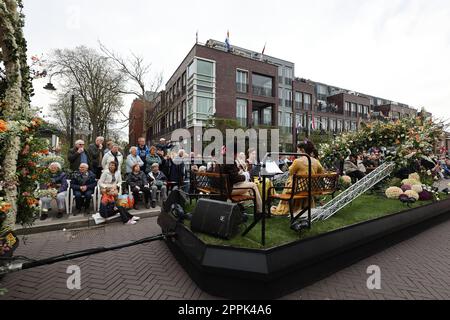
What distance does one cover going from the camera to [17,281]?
342 cm

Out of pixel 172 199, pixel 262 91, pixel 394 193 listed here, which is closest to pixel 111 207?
pixel 172 199

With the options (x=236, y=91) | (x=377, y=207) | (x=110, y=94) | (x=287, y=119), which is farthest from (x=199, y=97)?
(x=377, y=207)

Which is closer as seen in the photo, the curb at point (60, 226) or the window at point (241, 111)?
the curb at point (60, 226)

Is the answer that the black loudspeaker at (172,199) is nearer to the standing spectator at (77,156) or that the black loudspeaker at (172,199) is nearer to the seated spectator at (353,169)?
the standing spectator at (77,156)

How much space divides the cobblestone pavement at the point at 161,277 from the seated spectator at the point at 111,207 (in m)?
1.38

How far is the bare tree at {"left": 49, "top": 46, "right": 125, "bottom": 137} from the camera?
2100cm

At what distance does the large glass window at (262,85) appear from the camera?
97.7 ft

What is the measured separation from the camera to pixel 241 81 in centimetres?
2869

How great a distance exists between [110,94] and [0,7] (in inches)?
889

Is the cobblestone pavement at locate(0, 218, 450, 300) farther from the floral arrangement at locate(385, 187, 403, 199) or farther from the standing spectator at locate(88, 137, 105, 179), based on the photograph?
the standing spectator at locate(88, 137, 105, 179)

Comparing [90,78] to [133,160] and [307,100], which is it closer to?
[133,160]

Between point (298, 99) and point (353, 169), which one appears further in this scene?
point (298, 99)

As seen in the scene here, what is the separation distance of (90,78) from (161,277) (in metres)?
23.8

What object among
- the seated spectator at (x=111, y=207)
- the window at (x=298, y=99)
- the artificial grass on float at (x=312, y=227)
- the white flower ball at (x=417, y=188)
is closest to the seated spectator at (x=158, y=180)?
the seated spectator at (x=111, y=207)
